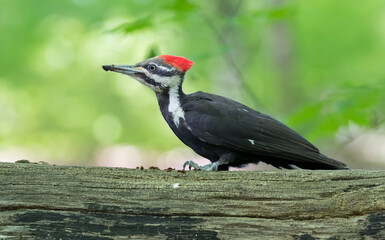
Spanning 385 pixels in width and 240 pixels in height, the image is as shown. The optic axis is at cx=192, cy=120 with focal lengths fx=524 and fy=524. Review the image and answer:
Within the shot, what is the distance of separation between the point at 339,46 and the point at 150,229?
912cm

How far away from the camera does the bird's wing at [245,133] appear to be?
10.5ft

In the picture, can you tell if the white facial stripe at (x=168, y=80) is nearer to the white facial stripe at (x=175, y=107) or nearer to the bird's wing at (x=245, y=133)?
the white facial stripe at (x=175, y=107)

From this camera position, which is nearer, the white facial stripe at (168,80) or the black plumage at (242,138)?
the black plumage at (242,138)

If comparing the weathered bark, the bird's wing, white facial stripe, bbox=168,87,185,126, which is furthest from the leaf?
the weathered bark

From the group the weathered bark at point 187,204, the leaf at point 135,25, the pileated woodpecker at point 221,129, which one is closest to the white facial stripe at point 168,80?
the pileated woodpecker at point 221,129

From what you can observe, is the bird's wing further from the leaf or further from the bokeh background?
the bokeh background

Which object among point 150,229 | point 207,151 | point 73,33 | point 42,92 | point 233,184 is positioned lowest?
point 150,229

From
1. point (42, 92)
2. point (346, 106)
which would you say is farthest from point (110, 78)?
point (346, 106)

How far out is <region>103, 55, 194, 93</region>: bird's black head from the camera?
3.45m

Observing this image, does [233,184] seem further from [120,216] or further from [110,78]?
[110,78]

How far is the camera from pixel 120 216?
2.66m

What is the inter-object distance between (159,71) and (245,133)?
0.72m

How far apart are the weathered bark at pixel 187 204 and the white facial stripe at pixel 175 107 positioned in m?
0.58

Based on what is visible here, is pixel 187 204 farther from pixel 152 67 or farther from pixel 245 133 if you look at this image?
pixel 152 67
